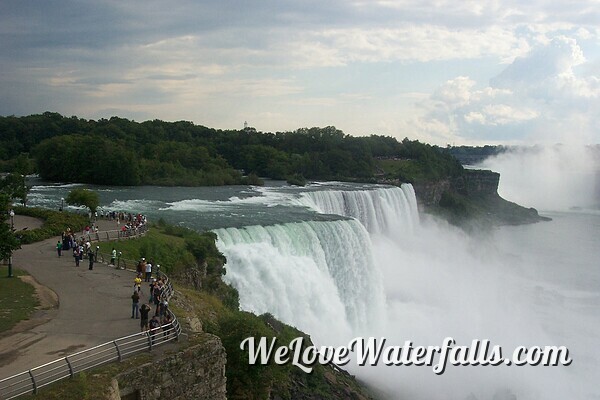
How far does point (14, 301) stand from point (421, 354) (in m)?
16.1

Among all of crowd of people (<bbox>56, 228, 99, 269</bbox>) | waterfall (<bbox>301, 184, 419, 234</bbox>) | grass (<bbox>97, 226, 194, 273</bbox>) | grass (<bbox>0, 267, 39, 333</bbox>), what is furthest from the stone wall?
waterfall (<bbox>301, 184, 419, 234</bbox>)

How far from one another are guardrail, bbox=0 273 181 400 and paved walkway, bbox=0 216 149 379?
48cm

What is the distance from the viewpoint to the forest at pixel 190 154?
5869 centimetres

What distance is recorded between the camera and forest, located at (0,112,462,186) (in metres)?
58.7

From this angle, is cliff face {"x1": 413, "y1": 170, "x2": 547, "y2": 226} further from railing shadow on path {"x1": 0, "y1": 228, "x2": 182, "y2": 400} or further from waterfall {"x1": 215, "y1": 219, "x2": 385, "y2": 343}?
railing shadow on path {"x1": 0, "y1": 228, "x2": 182, "y2": 400}

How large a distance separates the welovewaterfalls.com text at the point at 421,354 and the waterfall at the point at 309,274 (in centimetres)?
138

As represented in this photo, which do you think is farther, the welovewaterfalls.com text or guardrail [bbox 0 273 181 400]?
the welovewaterfalls.com text

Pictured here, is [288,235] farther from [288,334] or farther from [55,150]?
[55,150]

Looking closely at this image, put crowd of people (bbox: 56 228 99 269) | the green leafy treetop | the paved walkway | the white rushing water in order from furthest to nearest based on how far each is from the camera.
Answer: the white rushing water, crowd of people (bbox: 56 228 99 269), the green leafy treetop, the paved walkway

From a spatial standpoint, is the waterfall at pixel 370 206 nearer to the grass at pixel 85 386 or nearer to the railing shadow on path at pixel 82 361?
the railing shadow on path at pixel 82 361

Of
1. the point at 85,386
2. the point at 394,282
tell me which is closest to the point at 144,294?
the point at 85,386

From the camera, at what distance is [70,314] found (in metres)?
12.2

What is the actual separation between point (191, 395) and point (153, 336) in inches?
45.9

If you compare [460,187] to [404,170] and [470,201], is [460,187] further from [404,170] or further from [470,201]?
[404,170]
